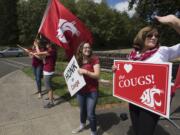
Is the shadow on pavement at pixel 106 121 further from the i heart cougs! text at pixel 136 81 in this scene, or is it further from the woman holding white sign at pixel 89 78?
the i heart cougs! text at pixel 136 81

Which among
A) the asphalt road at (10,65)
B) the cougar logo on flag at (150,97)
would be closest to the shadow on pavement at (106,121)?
the cougar logo on flag at (150,97)

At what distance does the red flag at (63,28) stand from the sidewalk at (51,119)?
142 centimetres

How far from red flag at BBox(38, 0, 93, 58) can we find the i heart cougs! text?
232 centimetres

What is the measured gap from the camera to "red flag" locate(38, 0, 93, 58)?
6.94 metres

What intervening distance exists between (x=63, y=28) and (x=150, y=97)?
338 cm

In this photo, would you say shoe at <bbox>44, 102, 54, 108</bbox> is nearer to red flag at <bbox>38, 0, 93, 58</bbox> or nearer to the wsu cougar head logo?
red flag at <bbox>38, 0, 93, 58</bbox>

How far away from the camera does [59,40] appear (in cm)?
691

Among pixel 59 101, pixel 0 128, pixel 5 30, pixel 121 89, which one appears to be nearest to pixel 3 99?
pixel 59 101

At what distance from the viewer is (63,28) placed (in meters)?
6.96

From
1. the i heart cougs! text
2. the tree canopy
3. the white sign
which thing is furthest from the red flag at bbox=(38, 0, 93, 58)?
the tree canopy

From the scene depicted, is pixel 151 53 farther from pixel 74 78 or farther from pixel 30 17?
pixel 30 17

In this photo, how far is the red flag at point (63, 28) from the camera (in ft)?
22.8

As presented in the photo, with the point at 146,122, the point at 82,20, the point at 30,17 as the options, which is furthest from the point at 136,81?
the point at 30,17

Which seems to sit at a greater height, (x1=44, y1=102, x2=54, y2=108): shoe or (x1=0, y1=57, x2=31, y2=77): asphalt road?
(x1=44, y1=102, x2=54, y2=108): shoe
